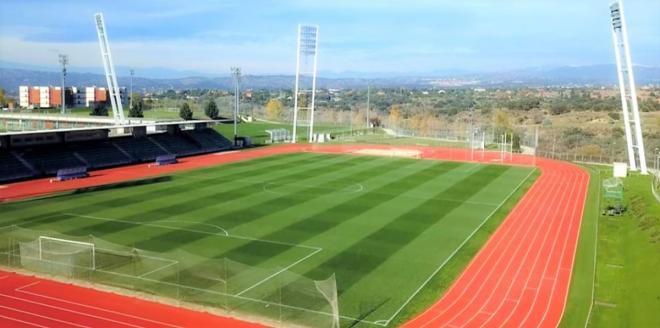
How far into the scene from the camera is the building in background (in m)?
150

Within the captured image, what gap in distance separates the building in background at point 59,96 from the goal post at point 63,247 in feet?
455

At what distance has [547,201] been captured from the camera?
33.1 metres

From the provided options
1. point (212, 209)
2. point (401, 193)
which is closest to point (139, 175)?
point (212, 209)

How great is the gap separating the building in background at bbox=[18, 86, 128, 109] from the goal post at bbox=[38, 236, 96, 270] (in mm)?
138683

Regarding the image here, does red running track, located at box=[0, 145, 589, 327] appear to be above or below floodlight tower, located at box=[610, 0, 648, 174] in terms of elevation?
below

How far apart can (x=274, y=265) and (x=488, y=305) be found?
7190mm

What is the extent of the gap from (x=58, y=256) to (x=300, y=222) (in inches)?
419

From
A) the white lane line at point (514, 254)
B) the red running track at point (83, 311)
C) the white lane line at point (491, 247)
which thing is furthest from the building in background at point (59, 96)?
the red running track at point (83, 311)

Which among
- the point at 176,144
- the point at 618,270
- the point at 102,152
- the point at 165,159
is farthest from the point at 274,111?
the point at 618,270

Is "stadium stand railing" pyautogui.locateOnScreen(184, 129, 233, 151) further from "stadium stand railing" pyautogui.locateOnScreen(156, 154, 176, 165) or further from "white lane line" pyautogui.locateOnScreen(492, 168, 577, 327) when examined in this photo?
"white lane line" pyautogui.locateOnScreen(492, 168, 577, 327)

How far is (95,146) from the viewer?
148 ft

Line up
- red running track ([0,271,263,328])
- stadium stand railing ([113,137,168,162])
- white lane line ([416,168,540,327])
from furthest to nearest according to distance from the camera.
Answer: stadium stand railing ([113,137,168,162]) → white lane line ([416,168,540,327]) → red running track ([0,271,263,328])

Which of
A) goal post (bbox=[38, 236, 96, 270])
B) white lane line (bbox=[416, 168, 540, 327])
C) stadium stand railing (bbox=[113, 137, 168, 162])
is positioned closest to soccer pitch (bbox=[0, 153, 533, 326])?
white lane line (bbox=[416, 168, 540, 327])

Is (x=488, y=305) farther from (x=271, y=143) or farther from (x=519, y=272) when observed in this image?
(x=271, y=143)
